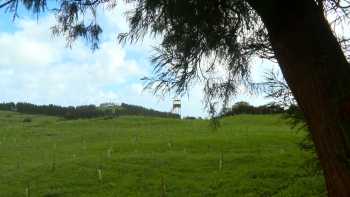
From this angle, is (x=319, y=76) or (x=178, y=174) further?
(x=178, y=174)

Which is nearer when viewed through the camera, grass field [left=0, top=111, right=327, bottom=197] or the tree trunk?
the tree trunk

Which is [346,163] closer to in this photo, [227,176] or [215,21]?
[215,21]

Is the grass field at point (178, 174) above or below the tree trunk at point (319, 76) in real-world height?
below

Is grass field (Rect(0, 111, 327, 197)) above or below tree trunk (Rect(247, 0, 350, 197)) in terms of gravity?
below

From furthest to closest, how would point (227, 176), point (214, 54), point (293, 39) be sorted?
1. point (227, 176)
2. point (214, 54)
3. point (293, 39)

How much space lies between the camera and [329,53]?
2.14m

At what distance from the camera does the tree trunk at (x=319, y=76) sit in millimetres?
1971

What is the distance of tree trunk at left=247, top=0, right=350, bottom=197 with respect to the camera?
1971 millimetres

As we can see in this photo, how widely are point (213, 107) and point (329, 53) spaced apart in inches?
113

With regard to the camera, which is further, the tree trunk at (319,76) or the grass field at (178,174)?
the grass field at (178,174)

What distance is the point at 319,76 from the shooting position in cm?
210

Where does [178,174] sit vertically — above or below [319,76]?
below

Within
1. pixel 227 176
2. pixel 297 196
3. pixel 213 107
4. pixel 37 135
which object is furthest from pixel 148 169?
pixel 37 135

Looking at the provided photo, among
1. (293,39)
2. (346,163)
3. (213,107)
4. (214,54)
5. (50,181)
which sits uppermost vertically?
(214,54)
